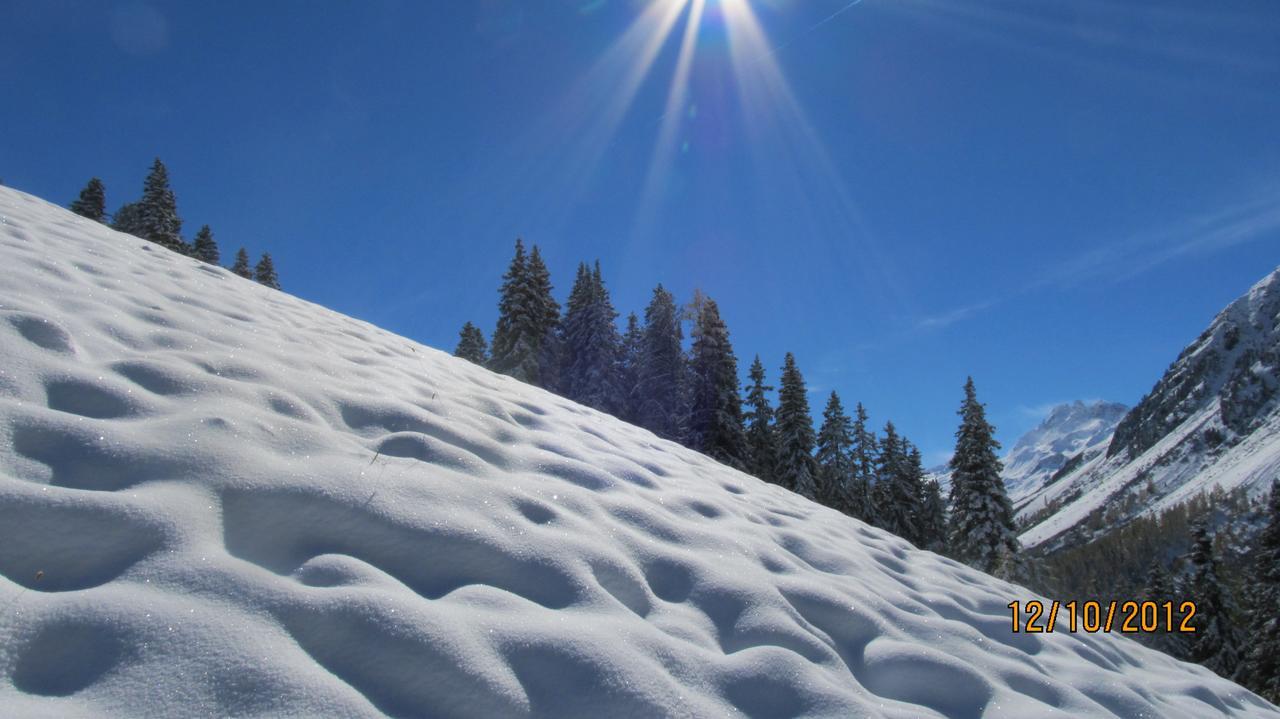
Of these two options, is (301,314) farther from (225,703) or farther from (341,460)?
(225,703)

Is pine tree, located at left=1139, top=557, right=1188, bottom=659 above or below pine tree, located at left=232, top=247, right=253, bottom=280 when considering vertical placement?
below

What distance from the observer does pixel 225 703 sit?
1.60m

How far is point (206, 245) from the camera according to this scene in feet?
128

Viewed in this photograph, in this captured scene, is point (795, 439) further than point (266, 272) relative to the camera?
No

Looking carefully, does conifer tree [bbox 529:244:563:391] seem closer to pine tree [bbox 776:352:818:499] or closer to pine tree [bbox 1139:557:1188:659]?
pine tree [bbox 776:352:818:499]

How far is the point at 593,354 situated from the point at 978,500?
18.9 metres

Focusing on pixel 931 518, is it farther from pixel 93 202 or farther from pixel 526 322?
pixel 93 202

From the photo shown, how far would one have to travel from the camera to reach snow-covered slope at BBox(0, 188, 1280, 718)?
180 cm

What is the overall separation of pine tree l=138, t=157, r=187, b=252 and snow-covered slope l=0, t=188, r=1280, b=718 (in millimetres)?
34049

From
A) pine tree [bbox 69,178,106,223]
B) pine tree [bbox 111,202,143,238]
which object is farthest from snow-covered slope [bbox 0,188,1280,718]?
pine tree [bbox 111,202,143,238]

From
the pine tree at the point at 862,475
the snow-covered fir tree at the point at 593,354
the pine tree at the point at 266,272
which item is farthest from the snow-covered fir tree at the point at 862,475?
the pine tree at the point at 266,272

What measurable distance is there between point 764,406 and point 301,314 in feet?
82.7

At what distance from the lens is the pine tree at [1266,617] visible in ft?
81.6
